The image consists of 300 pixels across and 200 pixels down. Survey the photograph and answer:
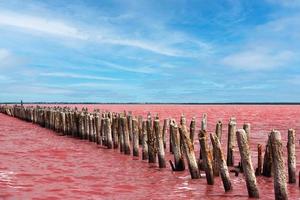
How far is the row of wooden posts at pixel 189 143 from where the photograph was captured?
30.1 feet

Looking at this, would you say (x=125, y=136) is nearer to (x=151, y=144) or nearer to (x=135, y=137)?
(x=135, y=137)

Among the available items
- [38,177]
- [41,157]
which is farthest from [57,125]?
[38,177]

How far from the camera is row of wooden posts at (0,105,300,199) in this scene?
917 cm

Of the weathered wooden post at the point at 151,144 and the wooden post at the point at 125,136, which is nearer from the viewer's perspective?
the weathered wooden post at the point at 151,144

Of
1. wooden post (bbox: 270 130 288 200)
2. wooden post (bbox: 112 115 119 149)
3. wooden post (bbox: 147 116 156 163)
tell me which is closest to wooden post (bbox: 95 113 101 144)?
wooden post (bbox: 112 115 119 149)

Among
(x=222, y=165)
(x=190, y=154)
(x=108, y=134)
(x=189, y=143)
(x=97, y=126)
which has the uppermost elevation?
(x=97, y=126)

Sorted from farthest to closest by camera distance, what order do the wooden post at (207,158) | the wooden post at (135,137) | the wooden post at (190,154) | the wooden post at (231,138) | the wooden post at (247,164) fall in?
the wooden post at (135,137), the wooden post at (231,138), the wooden post at (190,154), the wooden post at (207,158), the wooden post at (247,164)

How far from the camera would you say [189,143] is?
11094mm

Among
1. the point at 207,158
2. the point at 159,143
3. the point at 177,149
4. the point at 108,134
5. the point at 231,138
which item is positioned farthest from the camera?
the point at 108,134

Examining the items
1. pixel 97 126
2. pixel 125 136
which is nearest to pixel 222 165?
pixel 125 136

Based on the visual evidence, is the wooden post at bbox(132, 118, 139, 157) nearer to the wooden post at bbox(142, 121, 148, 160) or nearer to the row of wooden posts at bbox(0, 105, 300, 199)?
the row of wooden posts at bbox(0, 105, 300, 199)

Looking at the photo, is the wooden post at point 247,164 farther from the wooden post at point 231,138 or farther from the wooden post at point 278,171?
the wooden post at point 231,138

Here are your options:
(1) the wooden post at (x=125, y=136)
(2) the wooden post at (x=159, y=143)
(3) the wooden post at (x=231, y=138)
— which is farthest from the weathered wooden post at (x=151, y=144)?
(3) the wooden post at (x=231, y=138)

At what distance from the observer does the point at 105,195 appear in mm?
9523
